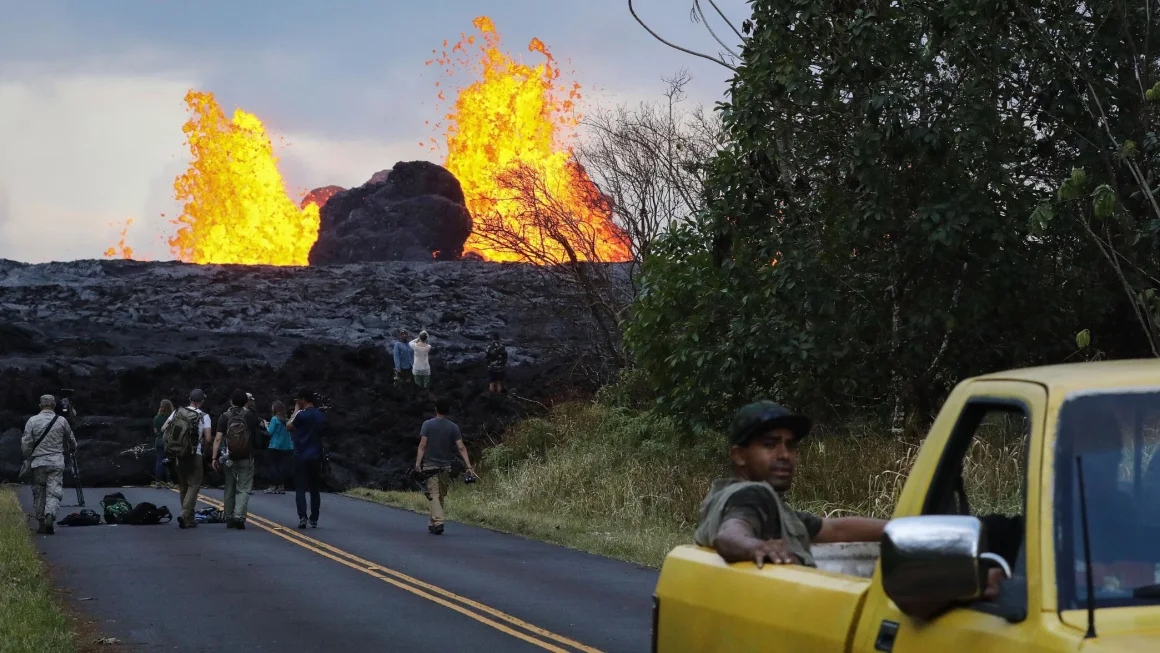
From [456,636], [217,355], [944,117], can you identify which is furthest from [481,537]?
[217,355]

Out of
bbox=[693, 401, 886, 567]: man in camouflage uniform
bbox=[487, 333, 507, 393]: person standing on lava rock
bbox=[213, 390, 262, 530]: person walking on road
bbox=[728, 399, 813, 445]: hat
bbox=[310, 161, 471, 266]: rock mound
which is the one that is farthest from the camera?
bbox=[310, 161, 471, 266]: rock mound

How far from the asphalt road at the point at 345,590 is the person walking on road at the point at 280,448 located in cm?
249

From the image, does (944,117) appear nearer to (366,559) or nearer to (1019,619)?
(366,559)

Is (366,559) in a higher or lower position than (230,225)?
lower

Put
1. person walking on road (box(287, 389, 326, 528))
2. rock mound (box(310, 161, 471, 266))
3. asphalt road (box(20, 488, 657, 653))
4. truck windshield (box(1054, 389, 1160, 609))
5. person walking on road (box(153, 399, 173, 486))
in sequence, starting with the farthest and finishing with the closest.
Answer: rock mound (box(310, 161, 471, 266)) < person walking on road (box(153, 399, 173, 486)) < person walking on road (box(287, 389, 326, 528)) < asphalt road (box(20, 488, 657, 653)) < truck windshield (box(1054, 389, 1160, 609))

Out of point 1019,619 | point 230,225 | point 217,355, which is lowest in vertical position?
point 1019,619

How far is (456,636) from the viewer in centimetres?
1170

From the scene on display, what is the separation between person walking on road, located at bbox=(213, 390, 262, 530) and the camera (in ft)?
73.1

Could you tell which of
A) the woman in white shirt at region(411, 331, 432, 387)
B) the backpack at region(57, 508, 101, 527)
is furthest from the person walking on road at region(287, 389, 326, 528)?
the woman in white shirt at region(411, 331, 432, 387)

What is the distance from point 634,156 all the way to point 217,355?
1869 centimetres

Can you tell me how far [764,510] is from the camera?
5227 mm

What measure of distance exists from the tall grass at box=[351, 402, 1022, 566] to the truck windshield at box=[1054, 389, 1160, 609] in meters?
11.0

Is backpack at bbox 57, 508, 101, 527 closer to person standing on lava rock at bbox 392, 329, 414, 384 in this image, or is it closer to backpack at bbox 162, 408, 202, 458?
backpack at bbox 162, 408, 202, 458

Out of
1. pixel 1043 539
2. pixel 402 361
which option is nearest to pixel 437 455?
pixel 1043 539
